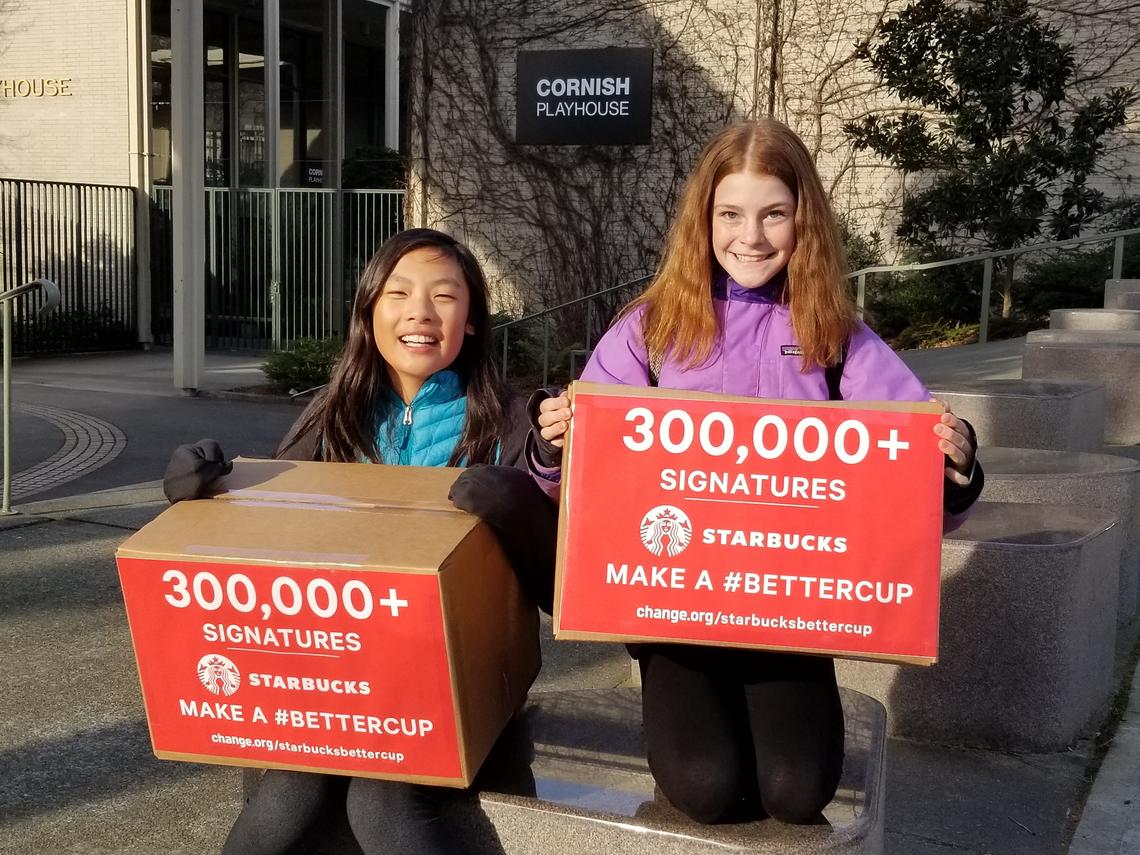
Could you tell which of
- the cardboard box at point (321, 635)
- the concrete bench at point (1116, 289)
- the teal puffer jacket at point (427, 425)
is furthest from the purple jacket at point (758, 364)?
the concrete bench at point (1116, 289)

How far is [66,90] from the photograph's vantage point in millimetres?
16828

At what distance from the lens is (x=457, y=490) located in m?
2.25

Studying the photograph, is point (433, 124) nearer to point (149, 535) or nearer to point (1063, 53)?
point (1063, 53)

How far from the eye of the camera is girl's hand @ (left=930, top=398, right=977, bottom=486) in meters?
2.13

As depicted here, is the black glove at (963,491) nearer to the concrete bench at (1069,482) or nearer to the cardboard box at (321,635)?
the cardboard box at (321,635)

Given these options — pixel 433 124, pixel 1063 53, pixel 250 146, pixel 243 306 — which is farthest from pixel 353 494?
pixel 250 146

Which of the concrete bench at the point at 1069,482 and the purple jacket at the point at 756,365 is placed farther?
the concrete bench at the point at 1069,482

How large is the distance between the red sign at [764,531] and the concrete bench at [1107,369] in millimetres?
5364

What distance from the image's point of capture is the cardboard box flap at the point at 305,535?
2072 millimetres

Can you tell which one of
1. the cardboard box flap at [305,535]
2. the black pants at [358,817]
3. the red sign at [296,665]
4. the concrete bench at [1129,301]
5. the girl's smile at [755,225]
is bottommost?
the black pants at [358,817]

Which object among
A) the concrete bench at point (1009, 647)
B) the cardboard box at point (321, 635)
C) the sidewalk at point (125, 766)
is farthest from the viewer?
the concrete bench at point (1009, 647)

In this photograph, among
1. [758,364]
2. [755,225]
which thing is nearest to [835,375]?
[758,364]

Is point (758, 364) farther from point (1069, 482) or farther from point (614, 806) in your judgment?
point (1069, 482)

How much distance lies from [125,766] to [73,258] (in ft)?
45.7
